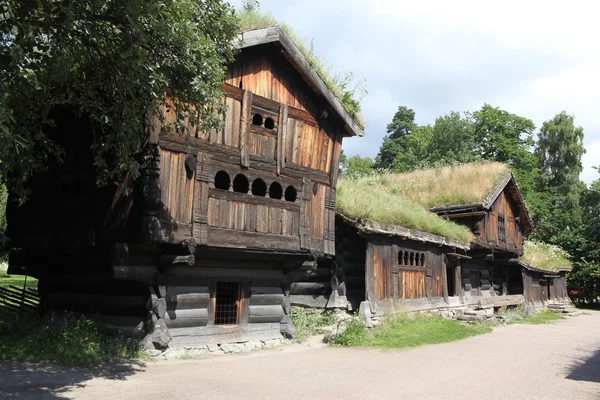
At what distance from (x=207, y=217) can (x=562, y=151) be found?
47.1m

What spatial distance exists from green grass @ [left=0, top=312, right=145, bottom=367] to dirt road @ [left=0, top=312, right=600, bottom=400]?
60 cm

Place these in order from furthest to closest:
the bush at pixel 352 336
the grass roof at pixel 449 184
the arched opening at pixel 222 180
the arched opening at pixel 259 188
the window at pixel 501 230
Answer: the window at pixel 501 230 < the grass roof at pixel 449 184 < the bush at pixel 352 336 < the arched opening at pixel 259 188 < the arched opening at pixel 222 180

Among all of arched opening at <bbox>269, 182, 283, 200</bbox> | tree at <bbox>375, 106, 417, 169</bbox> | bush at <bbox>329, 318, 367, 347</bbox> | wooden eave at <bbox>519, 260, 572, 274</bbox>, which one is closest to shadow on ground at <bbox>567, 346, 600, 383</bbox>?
bush at <bbox>329, 318, 367, 347</bbox>

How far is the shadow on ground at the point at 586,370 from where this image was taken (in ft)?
35.1

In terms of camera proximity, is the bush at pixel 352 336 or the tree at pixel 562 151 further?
the tree at pixel 562 151

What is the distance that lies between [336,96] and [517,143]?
4151cm

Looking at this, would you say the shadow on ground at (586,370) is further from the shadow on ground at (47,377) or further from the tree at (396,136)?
the tree at (396,136)

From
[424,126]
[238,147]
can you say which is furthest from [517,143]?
[238,147]

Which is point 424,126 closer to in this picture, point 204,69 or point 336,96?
point 336,96

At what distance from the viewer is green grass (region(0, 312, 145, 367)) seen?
1039 centimetres

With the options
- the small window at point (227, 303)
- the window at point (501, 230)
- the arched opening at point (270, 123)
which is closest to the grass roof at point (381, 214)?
the arched opening at point (270, 123)

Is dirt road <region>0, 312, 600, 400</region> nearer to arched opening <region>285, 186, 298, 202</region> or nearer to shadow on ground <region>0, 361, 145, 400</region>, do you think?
shadow on ground <region>0, 361, 145, 400</region>

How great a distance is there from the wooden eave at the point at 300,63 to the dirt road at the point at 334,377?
650 cm

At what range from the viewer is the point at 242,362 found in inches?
463
